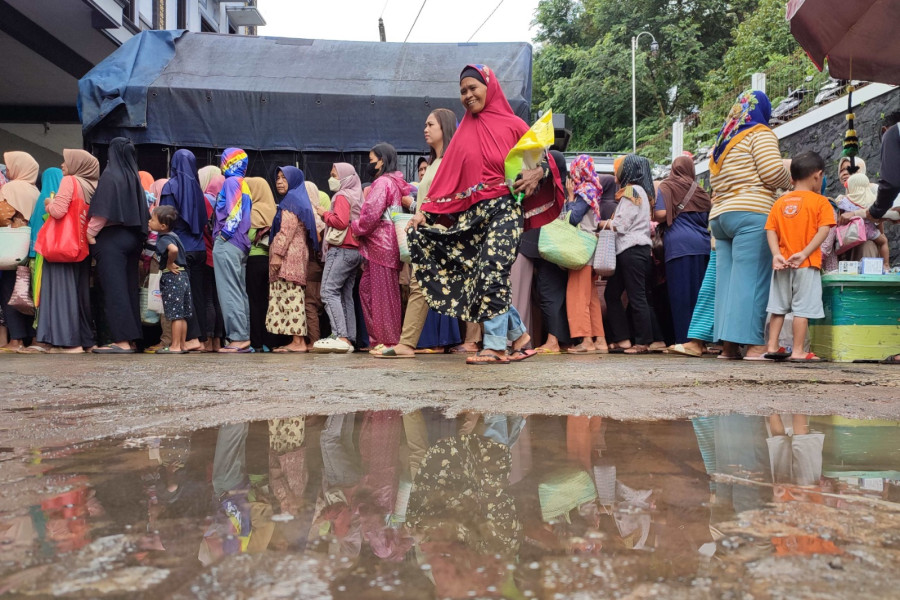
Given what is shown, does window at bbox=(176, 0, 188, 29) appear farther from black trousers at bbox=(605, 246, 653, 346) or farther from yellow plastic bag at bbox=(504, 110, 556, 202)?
yellow plastic bag at bbox=(504, 110, 556, 202)

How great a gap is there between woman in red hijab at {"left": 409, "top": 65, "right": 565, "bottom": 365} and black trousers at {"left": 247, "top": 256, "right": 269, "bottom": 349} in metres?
2.39

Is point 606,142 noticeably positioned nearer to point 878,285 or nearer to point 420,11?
point 420,11

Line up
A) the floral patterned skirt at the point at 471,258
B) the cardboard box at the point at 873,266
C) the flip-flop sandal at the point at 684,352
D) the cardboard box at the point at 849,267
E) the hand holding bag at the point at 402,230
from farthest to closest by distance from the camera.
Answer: the hand holding bag at the point at 402,230 < the flip-flop sandal at the point at 684,352 < the cardboard box at the point at 849,267 < the cardboard box at the point at 873,266 < the floral patterned skirt at the point at 471,258

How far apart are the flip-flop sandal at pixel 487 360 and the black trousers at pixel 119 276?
3137mm

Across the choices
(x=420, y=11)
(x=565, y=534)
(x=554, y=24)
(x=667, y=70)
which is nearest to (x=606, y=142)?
(x=667, y=70)

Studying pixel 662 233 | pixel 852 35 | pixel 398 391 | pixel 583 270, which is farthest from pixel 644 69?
pixel 398 391

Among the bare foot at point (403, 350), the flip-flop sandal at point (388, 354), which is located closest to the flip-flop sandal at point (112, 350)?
the flip-flop sandal at point (388, 354)

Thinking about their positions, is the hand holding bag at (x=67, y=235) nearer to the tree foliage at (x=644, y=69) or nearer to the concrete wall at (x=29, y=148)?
the concrete wall at (x=29, y=148)

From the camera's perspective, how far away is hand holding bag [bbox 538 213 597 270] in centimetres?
576

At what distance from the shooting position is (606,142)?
31.4 metres

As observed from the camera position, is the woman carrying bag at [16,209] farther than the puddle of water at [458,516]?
Yes

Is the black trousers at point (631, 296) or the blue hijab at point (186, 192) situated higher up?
the blue hijab at point (186, 192)

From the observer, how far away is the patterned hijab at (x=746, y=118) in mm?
4812

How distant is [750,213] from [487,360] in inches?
78.3
